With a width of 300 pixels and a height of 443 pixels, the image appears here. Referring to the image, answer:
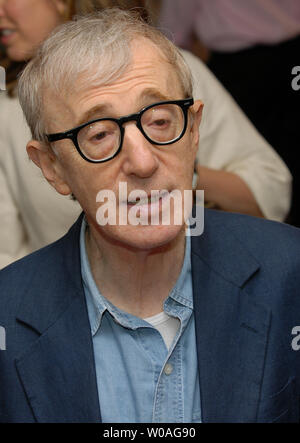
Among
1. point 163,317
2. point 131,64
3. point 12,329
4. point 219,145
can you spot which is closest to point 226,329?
point 163,317

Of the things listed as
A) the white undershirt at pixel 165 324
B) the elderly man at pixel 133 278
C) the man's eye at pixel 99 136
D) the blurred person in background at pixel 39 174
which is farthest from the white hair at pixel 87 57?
the blurred person in background at pixel 39 174

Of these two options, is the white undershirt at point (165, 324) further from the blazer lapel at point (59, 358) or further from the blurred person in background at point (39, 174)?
the blurred person in background at point (39, 174)

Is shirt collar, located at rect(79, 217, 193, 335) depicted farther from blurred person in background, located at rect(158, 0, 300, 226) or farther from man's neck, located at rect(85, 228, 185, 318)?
blurred person in background, located at rect(158, 0, 300, 226)

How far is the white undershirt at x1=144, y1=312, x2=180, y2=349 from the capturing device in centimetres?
171

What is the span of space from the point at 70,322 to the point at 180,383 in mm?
290

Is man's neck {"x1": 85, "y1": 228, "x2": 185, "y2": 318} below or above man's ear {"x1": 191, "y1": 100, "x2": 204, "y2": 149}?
below

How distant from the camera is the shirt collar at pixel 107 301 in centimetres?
169

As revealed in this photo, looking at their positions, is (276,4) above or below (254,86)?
above

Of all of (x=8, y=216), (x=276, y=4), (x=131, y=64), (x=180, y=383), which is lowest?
(x=180, y=383)

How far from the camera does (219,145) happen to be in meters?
2.42

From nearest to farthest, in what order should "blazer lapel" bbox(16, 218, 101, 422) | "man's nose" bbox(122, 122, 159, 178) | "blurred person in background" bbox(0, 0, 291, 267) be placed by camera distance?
"man's nose" bbox(122, 122, 159, 178) < "blazer lapel" bbox(16, 218, 101, 422) < "blurred person in background" bbox(0, 0, 291, 267)

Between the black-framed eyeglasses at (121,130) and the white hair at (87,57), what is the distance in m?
0.08

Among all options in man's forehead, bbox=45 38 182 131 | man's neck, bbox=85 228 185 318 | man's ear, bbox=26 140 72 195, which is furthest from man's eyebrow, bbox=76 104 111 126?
man's neck, bbox=85 228 185 318

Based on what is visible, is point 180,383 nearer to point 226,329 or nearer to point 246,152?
point 226,329
